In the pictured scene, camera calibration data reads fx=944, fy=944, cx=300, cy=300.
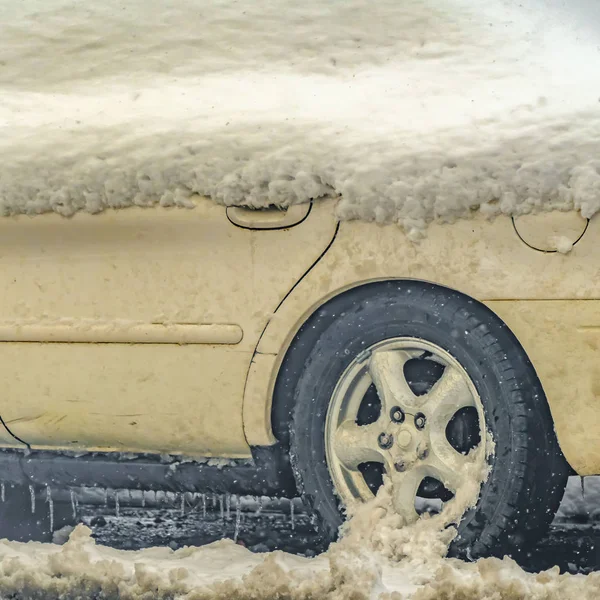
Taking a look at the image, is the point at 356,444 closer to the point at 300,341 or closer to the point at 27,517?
the point at 300,341

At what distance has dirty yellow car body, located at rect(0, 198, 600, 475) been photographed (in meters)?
2.52

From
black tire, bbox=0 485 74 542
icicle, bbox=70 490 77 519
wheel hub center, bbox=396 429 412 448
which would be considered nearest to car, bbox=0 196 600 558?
wheel hub center, bbox=396 429 412 448

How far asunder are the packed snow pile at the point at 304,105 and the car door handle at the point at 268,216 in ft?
0.13

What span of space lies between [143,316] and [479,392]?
1.05m

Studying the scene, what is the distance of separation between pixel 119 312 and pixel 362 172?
2.94 feet

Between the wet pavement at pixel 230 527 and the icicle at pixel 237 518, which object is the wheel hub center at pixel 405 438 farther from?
the icicle at pixel 237 518

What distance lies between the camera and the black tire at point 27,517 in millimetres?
3557

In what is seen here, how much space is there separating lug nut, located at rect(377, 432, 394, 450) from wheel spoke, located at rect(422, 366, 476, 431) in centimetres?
13

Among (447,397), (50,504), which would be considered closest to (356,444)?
(447,397)

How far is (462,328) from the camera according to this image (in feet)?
8.55

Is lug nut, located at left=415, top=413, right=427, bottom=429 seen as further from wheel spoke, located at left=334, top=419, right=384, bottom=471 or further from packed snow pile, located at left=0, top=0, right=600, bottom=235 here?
packed snow pile, located at left=0, top=0, right=600, bottom=235

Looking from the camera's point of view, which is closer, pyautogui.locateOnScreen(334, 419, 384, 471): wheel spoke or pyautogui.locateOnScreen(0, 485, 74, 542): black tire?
pyautogui.locateOnScreen(334, 419, 384, 471): wheel spoke

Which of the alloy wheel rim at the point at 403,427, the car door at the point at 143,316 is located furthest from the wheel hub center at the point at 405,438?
the car door at the point at 143,316

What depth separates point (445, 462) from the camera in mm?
2656
